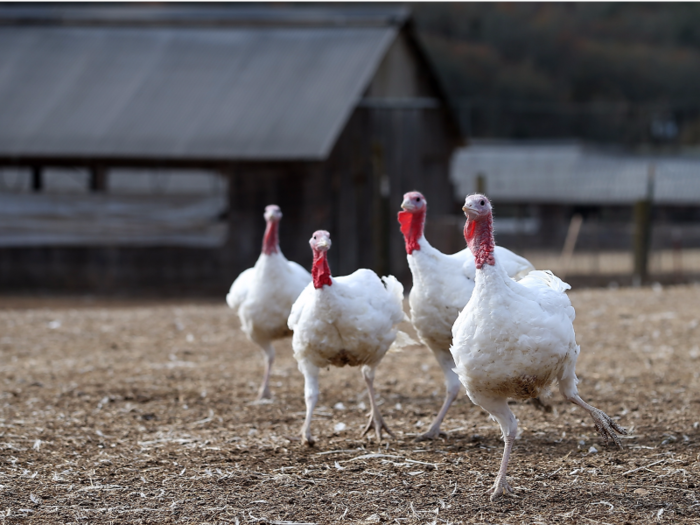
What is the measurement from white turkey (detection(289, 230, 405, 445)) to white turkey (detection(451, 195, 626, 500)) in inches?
44.7

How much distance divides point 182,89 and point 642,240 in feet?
35.4

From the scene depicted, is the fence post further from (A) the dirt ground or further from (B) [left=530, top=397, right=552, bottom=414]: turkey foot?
(B) [left=530, top=397, right=552, bottom=414]: turkey foot

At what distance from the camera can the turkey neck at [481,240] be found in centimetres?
459

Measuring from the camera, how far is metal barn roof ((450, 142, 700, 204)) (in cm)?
3145

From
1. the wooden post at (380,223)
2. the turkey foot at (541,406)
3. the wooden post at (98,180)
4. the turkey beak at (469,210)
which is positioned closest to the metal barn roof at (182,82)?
the wooden post at (98,180)

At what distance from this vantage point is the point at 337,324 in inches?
224

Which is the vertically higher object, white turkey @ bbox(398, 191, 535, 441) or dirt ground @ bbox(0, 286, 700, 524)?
white turkey @ bbox(398, 191, 535, 441)

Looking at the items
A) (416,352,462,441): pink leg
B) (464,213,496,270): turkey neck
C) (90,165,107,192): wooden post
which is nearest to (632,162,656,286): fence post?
(416,352,462,441): pink leg

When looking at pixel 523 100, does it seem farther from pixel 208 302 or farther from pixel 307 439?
pixel 307 439

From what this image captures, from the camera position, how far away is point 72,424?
630 cm

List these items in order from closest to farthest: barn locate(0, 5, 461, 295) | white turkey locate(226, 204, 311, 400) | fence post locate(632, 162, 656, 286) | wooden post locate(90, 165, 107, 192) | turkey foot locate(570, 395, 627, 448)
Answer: turkey foot locate(570, 395, 627, 448) < white turkey locate(226, 204, 311, 400) < fence post locate(632, 162, 656, 286) < barn locate(0, 5, 461, 295) < wooden post locate(90, 165, 107, 192)

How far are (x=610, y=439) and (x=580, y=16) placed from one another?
162ft

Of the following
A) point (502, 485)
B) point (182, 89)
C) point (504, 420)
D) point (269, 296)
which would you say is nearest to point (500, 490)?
point (502, 485)

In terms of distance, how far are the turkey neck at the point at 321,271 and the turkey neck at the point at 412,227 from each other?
0.68m
